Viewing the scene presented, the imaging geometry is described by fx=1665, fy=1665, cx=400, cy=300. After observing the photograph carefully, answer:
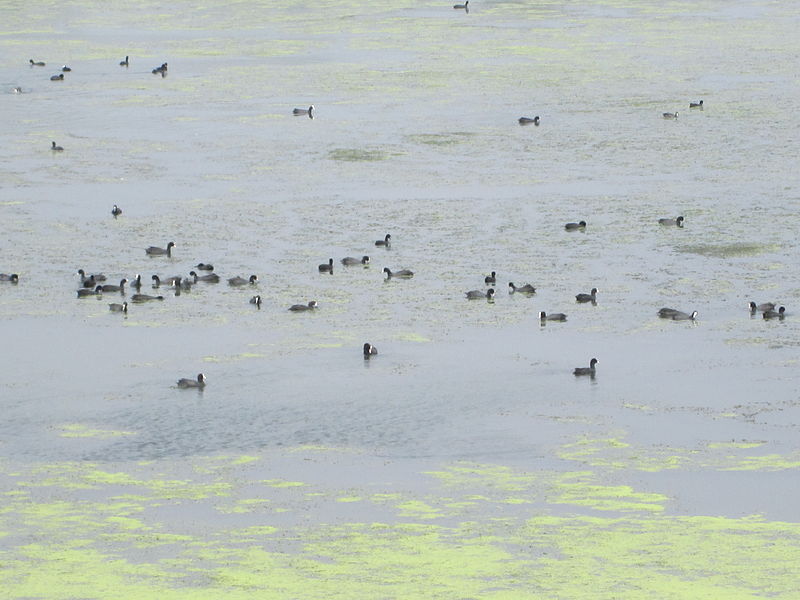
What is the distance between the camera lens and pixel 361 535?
1486 cm

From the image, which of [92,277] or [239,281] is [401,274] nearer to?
[239,281]

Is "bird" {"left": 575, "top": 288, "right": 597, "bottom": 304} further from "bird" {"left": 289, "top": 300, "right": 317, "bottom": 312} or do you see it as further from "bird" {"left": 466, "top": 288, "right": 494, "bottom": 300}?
"bird" {"left": 289, "top": 300, "right": 317, "bottom": 312}

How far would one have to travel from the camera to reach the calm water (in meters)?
18.1


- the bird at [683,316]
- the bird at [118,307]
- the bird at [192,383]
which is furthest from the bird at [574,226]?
the bird at [192,383]

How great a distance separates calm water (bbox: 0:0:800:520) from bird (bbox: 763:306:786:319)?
0.13 meters

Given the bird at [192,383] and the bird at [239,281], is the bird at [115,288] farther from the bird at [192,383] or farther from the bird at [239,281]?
the bird at [192,383]

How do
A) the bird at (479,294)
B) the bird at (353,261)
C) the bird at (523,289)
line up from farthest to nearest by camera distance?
the bird at (353,261) → the bird at (523,289) → the bird at (479,294)

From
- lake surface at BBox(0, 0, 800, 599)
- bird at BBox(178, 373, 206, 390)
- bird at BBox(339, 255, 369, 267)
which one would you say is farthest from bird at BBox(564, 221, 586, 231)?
bird at BBox(178, 373, 206, 390)

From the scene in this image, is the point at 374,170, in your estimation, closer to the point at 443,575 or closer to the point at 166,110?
the point at 166,110

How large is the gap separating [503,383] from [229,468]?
3.85 m

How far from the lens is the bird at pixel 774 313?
21.1 metres

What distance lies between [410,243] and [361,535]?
10.6 meters

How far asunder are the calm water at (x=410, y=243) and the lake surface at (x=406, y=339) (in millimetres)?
71

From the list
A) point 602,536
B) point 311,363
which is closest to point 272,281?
point 311,363
